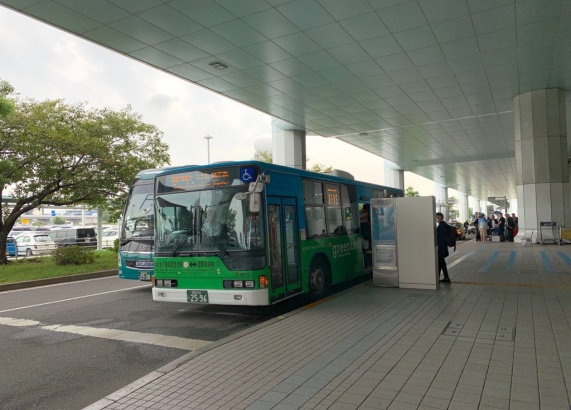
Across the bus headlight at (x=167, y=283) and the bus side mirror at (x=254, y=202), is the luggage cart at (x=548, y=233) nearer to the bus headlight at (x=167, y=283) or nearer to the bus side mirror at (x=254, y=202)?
the bus side mirror at (x=254, y=202)

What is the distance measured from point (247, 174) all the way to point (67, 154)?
13.2m

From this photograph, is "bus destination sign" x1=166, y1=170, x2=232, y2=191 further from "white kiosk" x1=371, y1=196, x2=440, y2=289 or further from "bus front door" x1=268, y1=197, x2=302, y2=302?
"white kiosk" x1=371, y1=196, x2=440, y2=289

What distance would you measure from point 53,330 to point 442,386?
255 inches

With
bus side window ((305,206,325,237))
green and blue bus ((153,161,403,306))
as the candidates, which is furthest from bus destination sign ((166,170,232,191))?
bus side window ((305,206,325,237))

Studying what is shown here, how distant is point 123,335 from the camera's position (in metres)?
6.86

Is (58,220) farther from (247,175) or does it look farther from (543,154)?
(247,175)

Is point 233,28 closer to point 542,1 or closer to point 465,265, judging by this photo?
point 542,1

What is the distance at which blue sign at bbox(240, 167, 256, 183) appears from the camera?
7.40 meters

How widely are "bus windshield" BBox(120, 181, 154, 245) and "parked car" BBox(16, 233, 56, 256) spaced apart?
21303 millimetres

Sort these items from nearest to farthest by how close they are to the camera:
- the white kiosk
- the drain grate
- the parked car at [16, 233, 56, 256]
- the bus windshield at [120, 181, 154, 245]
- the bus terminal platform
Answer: the bus terminal platform, the drain grate, the white kiosk, the bus windshield at [120, 181, 154, 245], the parked car at [16, 233, 56, 256]

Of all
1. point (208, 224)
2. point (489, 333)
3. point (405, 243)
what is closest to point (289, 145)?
point (405, 243)

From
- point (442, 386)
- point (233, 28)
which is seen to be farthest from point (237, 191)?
point (233, 28)

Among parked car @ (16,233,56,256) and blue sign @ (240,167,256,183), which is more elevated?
blue sign @ (240,167,256,183)

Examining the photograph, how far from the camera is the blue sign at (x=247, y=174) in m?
7.40
